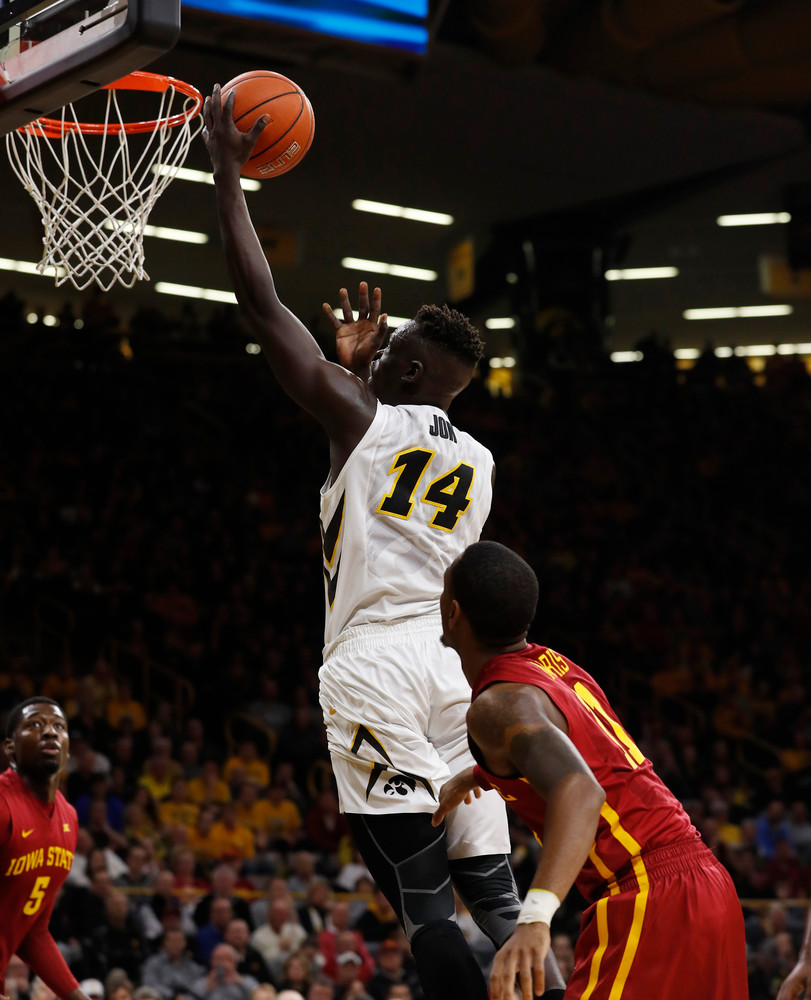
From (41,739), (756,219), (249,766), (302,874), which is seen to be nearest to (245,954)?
(302,874)

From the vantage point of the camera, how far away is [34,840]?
18.7 ft

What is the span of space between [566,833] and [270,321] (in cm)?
183

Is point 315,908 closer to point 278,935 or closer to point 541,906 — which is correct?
point 278,935

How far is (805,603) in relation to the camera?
17172mm

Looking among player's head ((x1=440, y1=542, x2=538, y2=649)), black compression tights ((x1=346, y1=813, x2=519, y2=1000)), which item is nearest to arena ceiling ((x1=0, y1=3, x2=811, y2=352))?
black compression tights ((x1=346, y1=813, x2=519, y2=1000))

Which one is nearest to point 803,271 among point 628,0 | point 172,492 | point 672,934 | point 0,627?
point 628,0

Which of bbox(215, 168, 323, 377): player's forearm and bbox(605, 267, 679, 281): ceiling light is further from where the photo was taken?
bbox(605, 267, 679, 281): ceiling light

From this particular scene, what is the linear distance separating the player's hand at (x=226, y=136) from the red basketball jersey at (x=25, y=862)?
3129mm

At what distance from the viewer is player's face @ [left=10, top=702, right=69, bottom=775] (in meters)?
5.74

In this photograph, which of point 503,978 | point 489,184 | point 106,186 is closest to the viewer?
point 503,978

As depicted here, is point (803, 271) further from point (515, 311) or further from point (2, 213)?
point (2, 213)

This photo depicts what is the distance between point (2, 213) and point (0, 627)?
5631 mm

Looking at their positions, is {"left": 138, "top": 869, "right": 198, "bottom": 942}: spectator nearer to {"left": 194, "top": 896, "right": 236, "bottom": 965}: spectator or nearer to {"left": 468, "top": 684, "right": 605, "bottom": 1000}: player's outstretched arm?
{"left": 194, "top": 896, "right": 236, "bottom": 965}: spectator

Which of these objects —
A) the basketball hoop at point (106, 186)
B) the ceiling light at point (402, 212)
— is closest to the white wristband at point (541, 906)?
the basketball hoop at point (106, 186)
